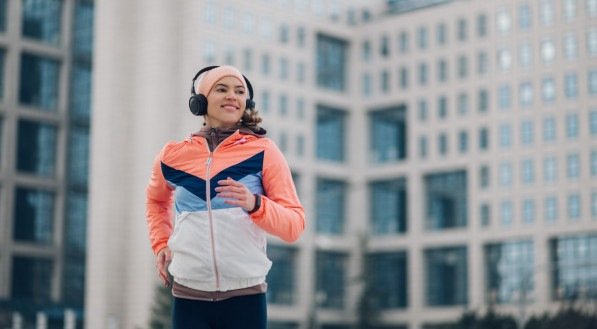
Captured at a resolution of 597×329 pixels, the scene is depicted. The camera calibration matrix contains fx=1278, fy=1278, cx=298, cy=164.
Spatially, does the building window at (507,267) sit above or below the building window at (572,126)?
below

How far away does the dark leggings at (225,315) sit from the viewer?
5004mm

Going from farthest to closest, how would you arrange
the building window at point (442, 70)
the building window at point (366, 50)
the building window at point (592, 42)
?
the building window at point (366, 50), the building window at point (442, 70), the building window at point (592, 42)

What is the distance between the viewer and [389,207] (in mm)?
110250

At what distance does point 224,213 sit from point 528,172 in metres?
93.0

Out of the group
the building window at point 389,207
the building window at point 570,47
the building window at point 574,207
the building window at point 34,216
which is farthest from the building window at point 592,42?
the building window at point 34,216

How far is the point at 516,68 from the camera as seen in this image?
9894 cm

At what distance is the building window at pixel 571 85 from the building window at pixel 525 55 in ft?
11.5

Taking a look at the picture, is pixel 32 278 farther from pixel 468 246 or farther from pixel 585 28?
pixel 585 28

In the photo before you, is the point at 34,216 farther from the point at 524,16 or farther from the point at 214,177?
the point at 214,177

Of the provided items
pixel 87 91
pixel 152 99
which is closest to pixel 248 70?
pixel 152 99

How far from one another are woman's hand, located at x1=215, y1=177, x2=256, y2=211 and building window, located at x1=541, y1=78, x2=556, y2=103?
93.2 meters

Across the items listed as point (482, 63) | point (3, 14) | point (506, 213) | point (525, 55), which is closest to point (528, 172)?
point (506, 213)

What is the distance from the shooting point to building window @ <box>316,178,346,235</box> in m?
108

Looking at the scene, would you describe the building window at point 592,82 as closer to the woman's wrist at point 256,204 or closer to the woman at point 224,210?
the woman at point 224,210
